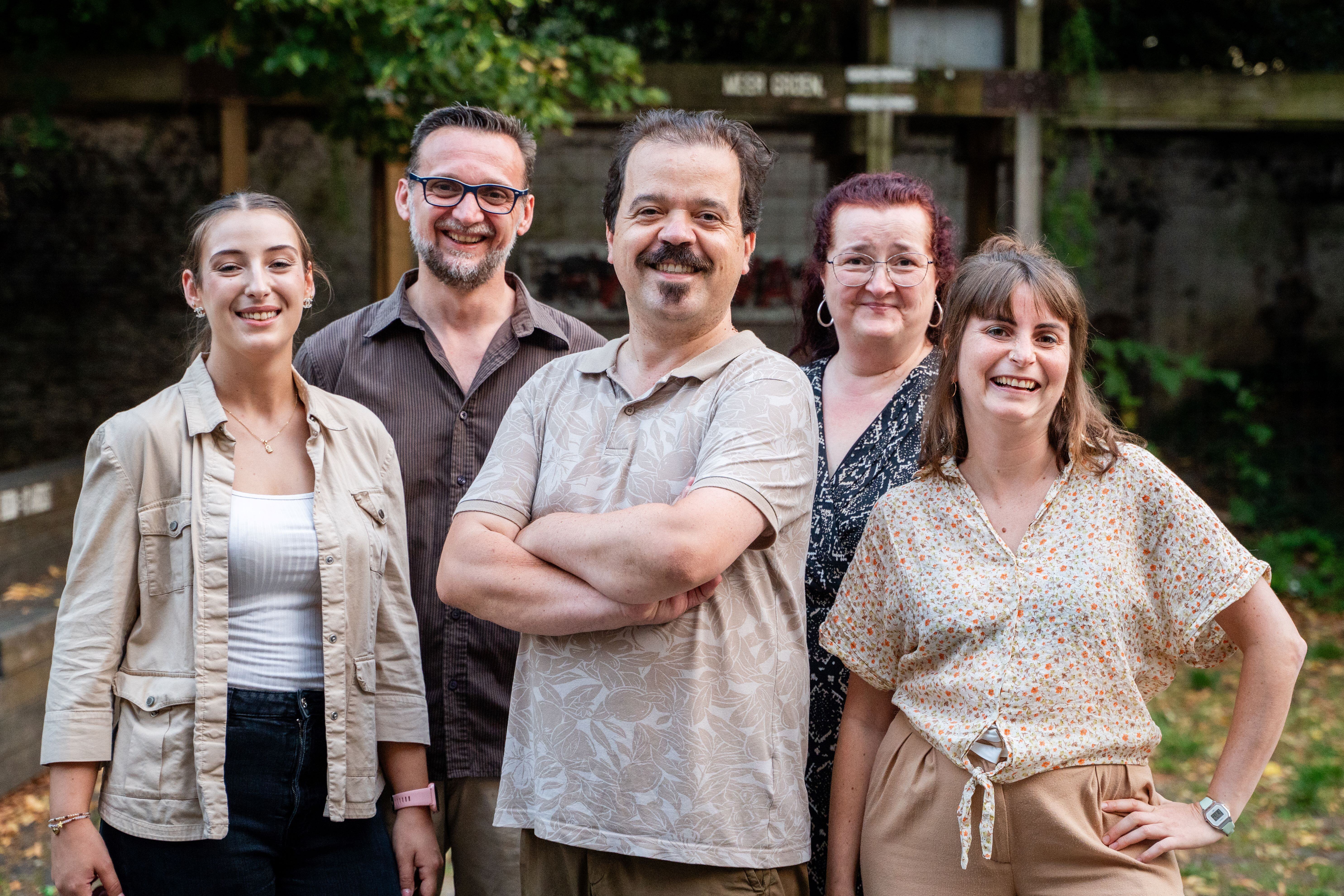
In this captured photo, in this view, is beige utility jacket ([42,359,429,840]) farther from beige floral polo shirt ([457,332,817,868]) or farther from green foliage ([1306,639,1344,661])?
green foliage ([1306,639,1344,661])

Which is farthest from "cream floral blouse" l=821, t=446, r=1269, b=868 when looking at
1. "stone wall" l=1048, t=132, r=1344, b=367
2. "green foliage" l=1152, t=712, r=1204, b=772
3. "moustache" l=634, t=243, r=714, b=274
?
"stone wall" l=1048, t=132, r=1344, b=367

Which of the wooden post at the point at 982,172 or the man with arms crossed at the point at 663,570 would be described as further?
the wooden post at the point at 982,172

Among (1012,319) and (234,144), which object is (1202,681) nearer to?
(1012,319)

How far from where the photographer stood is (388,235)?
7.33m

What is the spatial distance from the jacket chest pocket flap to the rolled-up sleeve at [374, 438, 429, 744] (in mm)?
16

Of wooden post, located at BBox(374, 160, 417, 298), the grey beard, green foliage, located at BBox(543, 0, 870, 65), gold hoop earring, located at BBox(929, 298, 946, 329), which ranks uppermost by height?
green foliage, located at BBox(543, 0, 870, 65)

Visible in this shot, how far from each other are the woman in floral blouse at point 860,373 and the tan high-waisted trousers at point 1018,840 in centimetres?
A: 30

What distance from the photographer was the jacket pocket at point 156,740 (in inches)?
83.4

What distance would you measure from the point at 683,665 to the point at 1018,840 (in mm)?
632

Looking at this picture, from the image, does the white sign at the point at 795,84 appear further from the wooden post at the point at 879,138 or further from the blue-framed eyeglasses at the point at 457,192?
the blue-framed eyeglasses at the point at 457,192

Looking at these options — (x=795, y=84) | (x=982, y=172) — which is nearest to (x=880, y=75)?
(x=795, y=84)

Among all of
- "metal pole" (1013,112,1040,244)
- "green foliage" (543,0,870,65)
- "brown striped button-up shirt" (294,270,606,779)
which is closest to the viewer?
"brown striped button-up shirt" (294,270,606,779)

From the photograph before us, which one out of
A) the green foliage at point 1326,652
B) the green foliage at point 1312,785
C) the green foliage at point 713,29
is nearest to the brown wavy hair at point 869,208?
the green foliage at point 1312,785

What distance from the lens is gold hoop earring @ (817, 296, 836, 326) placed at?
9.34 feet
